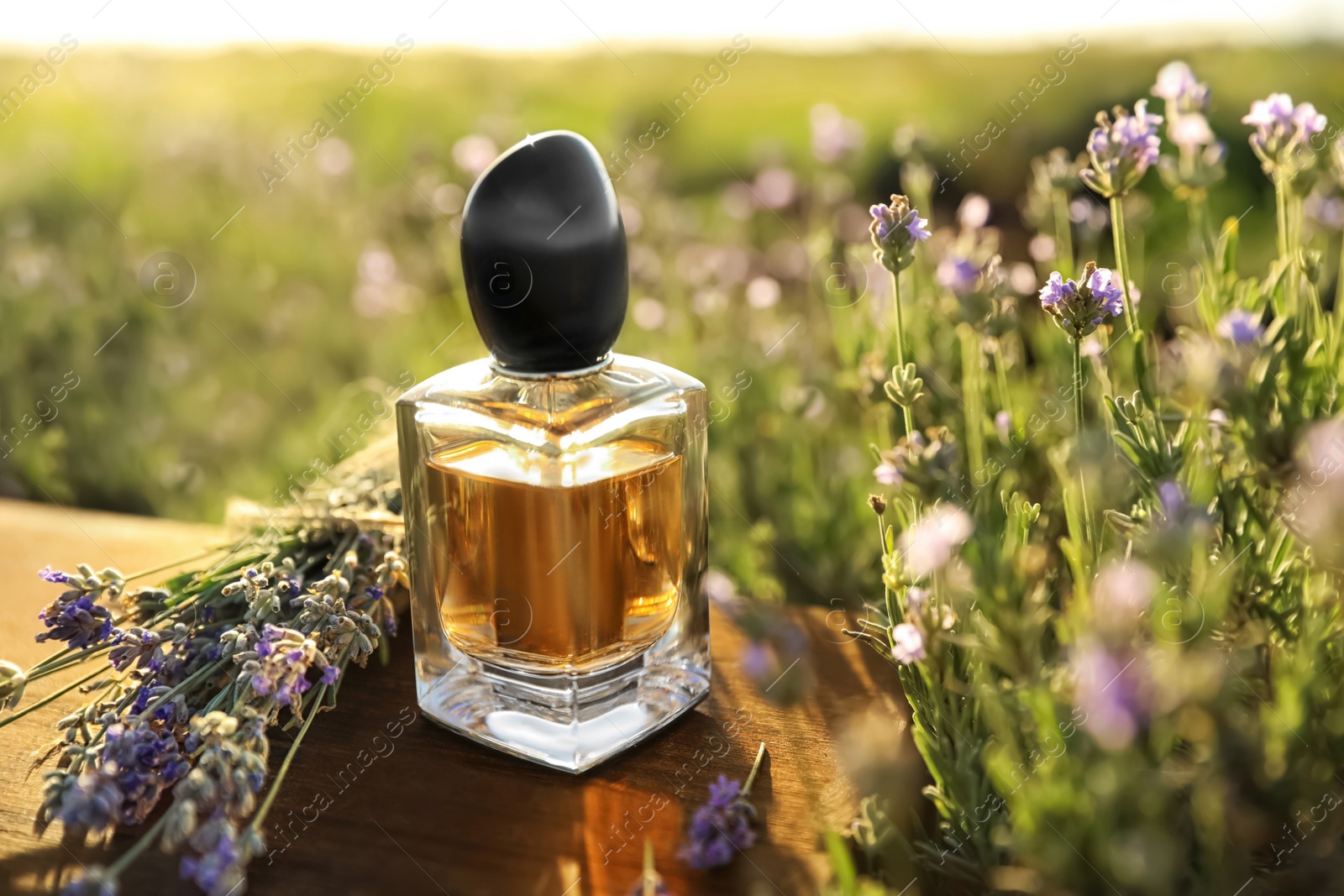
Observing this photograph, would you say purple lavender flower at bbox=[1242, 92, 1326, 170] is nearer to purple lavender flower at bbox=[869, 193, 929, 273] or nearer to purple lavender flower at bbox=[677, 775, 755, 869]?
purple lavender flower at bbox=[869, 193, 929, 273]

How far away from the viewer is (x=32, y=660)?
1093mm

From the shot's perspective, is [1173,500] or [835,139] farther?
[835,139]

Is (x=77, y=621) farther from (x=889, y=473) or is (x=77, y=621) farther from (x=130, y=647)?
(x=889, y=473)

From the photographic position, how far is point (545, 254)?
2.67 feet

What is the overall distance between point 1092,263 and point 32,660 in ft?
3.53

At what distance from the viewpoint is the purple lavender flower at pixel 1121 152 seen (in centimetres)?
83

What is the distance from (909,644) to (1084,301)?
28 centimetres

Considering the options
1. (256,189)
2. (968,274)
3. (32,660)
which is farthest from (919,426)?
(256,189)

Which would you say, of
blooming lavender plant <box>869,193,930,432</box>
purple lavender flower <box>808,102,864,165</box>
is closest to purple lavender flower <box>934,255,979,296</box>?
blooming lavender plant <box>869,193,930,432</box>

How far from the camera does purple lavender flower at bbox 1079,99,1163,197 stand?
834 millimetres

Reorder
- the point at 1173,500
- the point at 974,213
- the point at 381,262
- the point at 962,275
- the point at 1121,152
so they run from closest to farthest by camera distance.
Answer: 1. the point at 1173,500
2. the point at 1121,152
3. the point at 962,275
4. the point at 974,213
5. the point at 381,262

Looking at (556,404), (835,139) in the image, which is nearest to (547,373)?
(556,404)

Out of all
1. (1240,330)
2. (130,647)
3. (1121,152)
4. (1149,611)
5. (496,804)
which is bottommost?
(496,804)

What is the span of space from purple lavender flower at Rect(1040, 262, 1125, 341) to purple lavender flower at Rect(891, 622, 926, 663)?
0.25 m
